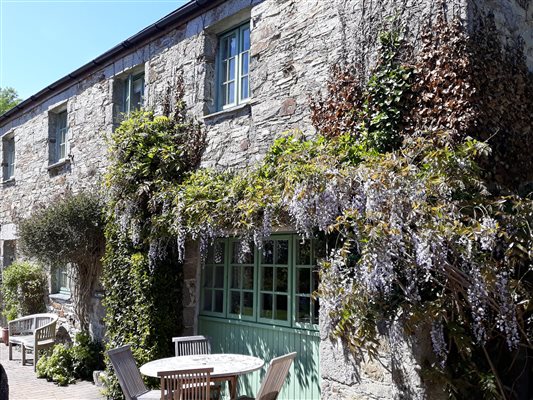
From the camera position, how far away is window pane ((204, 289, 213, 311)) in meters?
6.18

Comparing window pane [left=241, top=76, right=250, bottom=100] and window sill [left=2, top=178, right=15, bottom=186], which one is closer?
window pane [left=241, top=76, right=250, bottom=100]

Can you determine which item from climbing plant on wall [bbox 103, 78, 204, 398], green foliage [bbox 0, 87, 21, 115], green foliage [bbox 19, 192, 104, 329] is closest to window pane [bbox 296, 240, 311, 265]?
climbing plant on wall [bbox 103, 78, 204, 398]

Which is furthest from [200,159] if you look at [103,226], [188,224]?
[103,226]

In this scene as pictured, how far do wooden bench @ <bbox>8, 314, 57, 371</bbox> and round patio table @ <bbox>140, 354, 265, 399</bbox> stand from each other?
13.4ft

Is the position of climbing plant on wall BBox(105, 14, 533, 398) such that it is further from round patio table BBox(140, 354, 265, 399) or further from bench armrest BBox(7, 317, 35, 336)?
bench armrest BBox(7, 317, 35, 336)

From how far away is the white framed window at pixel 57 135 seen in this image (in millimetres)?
9914

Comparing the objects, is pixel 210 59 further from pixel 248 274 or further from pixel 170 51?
pixel 248 274

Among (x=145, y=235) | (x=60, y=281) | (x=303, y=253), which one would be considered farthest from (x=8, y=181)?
(x=303, y=253)

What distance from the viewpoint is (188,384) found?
3.95 meters

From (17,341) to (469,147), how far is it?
7.54 m

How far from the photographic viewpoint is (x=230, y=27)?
640 cm

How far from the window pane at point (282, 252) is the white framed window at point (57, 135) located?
606 cm

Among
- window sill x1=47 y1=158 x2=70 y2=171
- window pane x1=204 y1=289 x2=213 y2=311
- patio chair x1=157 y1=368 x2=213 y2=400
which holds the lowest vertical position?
patio chair x1=157 y1=368 x2=213 y2=400

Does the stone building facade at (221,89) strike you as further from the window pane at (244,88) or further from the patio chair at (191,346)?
the patio chair at (191,346)
